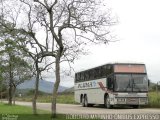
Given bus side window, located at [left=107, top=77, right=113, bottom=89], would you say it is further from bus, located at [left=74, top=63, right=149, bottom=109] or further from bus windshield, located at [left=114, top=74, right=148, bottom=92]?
bus windshield, located at [left=114, top=74, right=148, bottom=92]

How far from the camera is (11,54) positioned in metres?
28.1

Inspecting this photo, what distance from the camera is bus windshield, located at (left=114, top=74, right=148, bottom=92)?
1459 inches

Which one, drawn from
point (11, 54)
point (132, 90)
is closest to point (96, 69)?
point (132, 90)

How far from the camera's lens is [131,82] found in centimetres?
3709

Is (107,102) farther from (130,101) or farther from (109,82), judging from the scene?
(130,101)

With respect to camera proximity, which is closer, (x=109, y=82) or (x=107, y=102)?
(x=109, y=82)

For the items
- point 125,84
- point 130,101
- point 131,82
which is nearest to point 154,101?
point 130,101

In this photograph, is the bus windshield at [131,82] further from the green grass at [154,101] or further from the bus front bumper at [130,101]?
the green grass at [154,101]

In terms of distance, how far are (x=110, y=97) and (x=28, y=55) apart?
40.3 feet

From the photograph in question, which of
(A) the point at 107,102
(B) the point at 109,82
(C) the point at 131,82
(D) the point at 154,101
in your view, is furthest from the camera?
(D) the point at 154,101

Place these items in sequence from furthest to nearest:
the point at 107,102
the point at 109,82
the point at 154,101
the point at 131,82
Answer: the point at 154,101, the point at 107,102, the point at 109,82, the point at 131,82

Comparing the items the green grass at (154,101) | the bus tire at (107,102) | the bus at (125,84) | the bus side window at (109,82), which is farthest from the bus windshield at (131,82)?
the green grass at (154,101)

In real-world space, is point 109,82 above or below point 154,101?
above

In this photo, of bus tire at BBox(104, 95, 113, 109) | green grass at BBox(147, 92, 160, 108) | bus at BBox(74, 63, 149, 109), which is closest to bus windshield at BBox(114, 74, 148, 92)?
bus at BBox(74, 63, 149, 109)
